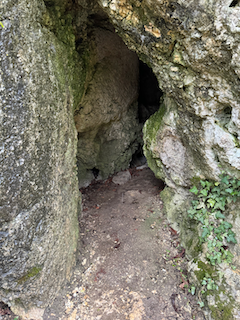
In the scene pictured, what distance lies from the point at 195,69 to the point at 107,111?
2.80 m

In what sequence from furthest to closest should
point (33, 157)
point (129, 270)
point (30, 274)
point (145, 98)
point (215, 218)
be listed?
point (145, 98) → point (129, 270) → point (215, 218) → point (30, 274) → point (33, 157)

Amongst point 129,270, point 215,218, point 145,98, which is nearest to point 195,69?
point 215,218

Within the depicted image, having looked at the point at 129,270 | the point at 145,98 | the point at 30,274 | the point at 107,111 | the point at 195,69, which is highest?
the point at 195,69

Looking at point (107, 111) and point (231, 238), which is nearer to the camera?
point (231, 238)

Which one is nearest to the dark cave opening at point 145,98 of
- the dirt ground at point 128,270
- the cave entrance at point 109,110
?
the cave entrance at point 109,110

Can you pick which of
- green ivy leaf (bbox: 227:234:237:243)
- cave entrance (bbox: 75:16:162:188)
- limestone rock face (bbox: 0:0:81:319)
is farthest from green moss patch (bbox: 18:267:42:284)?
cave entrance (bbox: 75:16:162:188)

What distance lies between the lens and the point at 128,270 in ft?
9.48


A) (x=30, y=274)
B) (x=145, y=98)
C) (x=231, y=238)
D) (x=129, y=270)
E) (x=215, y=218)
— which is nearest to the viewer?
(x=30, y=274)

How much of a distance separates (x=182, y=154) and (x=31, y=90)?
2.20m

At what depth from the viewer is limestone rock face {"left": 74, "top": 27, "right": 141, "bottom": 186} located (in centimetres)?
409

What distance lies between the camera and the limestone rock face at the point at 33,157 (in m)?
1.75

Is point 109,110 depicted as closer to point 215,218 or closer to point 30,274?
point 215,218

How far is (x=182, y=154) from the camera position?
3162 mm

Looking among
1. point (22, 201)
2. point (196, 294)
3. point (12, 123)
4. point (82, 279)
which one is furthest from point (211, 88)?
point (82, 279)
